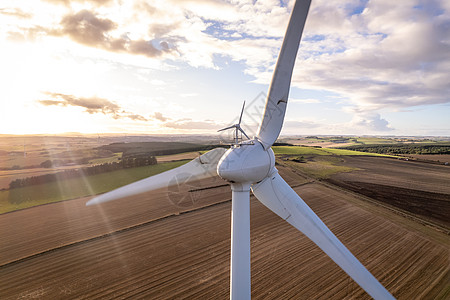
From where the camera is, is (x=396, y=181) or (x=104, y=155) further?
(x=104, y=155)

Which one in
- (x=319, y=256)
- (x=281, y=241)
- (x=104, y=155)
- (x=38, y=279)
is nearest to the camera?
(x=38, y=279)

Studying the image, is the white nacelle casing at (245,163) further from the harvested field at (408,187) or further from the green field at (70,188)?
the green field at (70,188)

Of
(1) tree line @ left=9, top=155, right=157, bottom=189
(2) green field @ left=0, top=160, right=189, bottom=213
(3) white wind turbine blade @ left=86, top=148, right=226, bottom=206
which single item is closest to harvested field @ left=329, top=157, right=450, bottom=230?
(3) white wind turbine blade @ left=86, top=148, right=226, bottom=206

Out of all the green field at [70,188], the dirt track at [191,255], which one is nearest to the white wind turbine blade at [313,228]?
the dirt track at [191,255]

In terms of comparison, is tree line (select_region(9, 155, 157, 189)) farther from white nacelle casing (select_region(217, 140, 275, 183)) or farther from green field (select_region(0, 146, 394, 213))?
white nacelle casing (select_region(217, 140, 275, 183))

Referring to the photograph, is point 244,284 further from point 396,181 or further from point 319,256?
point 396,181

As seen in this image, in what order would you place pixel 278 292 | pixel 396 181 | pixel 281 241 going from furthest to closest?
pixel 396 181 → pixel 281 241 → pixel 278 292

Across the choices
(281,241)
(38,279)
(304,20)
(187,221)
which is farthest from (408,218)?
(38,279)

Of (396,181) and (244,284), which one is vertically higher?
(244,284)
